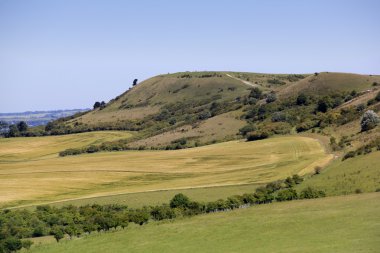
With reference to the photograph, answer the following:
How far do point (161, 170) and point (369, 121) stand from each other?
37041mm

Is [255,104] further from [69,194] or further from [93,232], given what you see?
[93,232]

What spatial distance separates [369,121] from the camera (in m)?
98.2

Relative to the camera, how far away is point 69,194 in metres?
83.2

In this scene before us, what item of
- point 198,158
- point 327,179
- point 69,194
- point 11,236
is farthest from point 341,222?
point 198,158

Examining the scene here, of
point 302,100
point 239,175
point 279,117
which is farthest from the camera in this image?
point 302,100

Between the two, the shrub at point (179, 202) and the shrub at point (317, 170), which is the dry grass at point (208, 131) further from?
the shrub at point (179, 202)

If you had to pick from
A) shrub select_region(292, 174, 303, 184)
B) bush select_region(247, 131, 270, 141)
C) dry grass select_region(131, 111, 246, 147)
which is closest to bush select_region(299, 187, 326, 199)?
shrub select_region(292, 174, 303, 184)

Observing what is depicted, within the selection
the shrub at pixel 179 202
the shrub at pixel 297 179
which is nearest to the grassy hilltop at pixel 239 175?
the shrub at pixel 297 179

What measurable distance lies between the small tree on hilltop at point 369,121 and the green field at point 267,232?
4367 cm

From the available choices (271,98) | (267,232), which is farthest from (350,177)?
(271,98)

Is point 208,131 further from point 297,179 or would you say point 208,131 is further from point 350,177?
point 350,177

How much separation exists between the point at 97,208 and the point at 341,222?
31715mm

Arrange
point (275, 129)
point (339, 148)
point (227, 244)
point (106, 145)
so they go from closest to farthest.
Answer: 1. point (227, 244)
2. point (339, 148)
3. point (275, 129)
4. point (106, 145)

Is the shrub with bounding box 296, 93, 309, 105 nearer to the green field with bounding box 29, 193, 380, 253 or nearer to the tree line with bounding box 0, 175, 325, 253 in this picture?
the tree line with bounding box 0, 175, 325, 253
